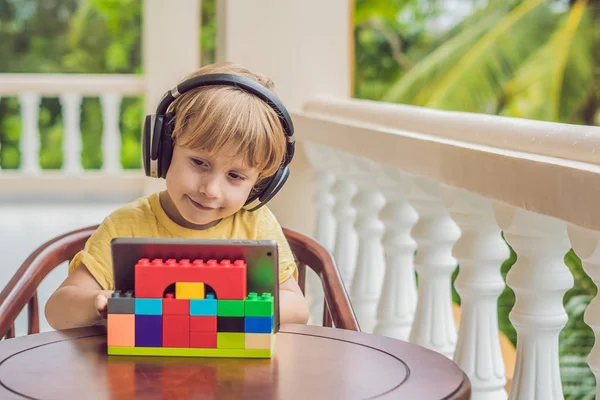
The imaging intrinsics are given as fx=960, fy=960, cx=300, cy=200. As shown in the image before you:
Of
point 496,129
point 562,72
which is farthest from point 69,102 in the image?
point 496,129

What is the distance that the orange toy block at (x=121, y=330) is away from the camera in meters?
1.13

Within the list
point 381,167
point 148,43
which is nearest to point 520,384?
point 381,167

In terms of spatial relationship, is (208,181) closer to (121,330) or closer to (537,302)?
(121,330)

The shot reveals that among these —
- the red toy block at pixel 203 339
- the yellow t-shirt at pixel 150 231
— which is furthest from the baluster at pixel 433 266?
the red toy block at pixel 203 339

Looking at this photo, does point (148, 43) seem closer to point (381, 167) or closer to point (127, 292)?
point (381, 167)

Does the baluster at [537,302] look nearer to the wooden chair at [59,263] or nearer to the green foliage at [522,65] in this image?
the wooden chair at [59,263]

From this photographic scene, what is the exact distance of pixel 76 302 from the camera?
1.36m

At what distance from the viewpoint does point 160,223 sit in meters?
1.51

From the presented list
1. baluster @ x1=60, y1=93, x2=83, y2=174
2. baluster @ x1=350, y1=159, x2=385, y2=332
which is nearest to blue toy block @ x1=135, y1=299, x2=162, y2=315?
baluster @ x1=350, y1=159, x2=385, y2=332

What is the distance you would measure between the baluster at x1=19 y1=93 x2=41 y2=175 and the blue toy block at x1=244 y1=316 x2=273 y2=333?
20.3 feet

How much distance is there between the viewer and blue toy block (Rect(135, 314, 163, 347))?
3.72 ft

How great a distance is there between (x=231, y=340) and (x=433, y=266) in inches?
29.9

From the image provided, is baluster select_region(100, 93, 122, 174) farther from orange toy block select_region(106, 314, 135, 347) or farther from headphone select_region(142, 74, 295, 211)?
orange toy block select_region(106, 314, 135, 347)

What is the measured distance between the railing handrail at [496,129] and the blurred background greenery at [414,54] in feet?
19.4
